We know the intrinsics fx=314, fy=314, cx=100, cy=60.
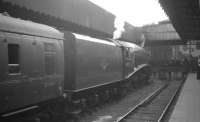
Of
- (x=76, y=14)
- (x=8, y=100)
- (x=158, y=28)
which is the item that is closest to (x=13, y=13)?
(x=8, y=100)

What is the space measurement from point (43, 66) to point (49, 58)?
0.45 metres

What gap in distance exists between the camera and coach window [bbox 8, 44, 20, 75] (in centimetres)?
654

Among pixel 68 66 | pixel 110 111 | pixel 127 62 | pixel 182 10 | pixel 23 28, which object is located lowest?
pixel 110 111

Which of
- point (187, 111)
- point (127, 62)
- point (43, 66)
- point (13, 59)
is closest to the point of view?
point (13, 59)

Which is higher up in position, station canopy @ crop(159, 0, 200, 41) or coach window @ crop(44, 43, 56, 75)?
station canopy @ crop(159, 0, 200, 41)

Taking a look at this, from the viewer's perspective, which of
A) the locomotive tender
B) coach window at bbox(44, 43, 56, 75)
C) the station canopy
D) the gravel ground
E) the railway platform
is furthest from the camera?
the station canopy

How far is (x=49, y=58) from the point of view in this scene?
8164mm

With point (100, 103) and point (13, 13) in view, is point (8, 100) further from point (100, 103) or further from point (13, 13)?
point (100, 103)

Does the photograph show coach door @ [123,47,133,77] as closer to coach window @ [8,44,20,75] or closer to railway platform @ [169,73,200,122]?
railway platform @ [169,73,200,122]

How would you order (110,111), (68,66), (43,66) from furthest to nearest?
1. (110,111)
2. (68,66)
3. (43,66)

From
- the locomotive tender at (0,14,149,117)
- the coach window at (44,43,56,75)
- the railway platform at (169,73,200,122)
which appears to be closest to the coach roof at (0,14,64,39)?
the locomotive tender at (0,14,149,117)

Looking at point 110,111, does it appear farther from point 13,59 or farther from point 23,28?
point 13,59

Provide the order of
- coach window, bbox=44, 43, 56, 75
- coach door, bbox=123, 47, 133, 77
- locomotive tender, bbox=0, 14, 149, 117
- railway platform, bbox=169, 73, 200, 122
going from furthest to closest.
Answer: coach door, bbox=123, 47, 133, 77, railway platform, bbox=169, 73, 200, 122, coach window, bbox=44, 43, 56, 75, locomotive tender, bbox=0, 14, 149, 117

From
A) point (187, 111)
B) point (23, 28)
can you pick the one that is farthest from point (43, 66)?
point (187, 111)
